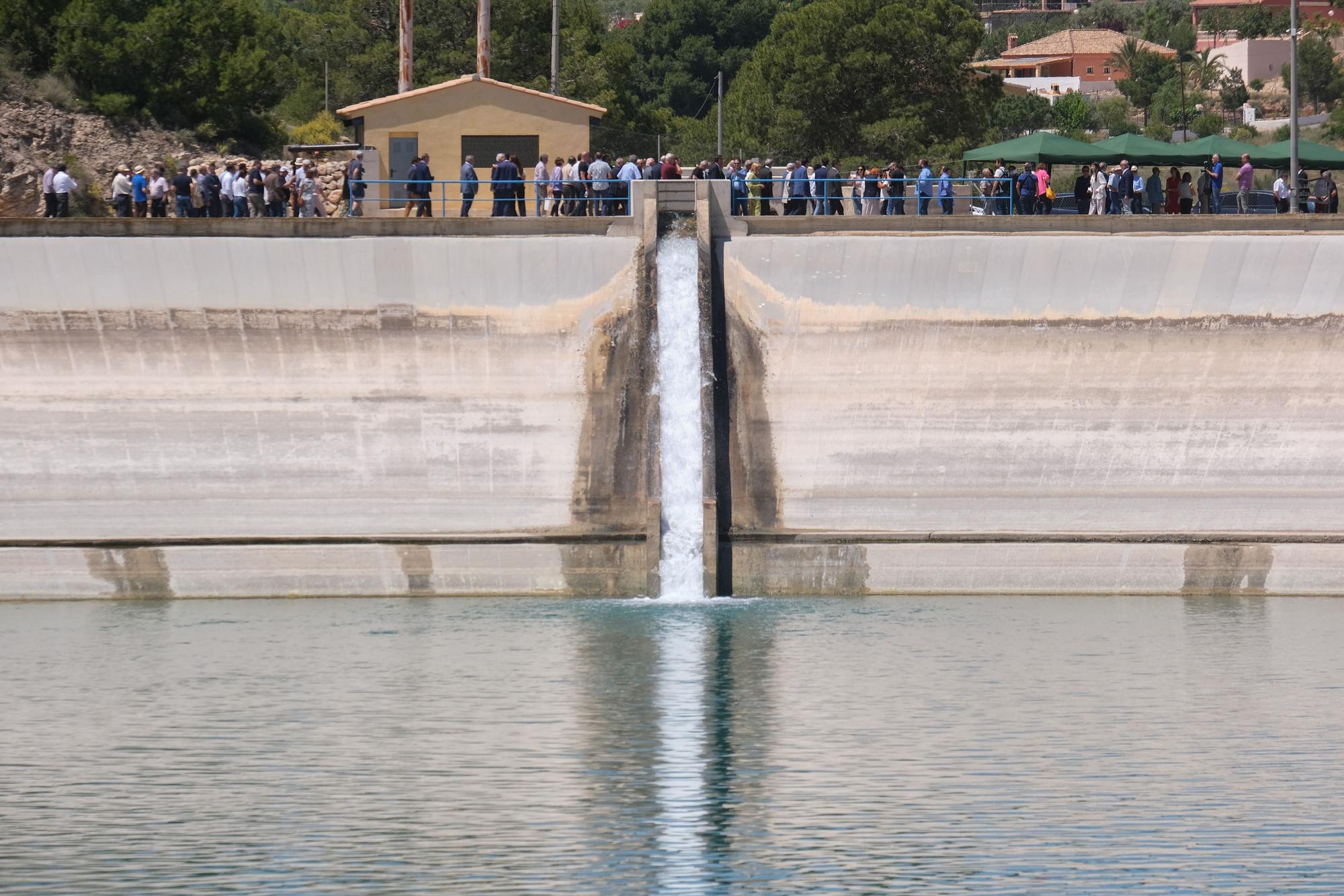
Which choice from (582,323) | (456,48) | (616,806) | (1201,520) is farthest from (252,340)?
(456,48)

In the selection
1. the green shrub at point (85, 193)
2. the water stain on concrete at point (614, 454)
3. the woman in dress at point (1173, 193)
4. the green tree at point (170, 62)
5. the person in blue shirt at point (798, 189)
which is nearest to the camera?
the water stain on concrete at point (614, 454)

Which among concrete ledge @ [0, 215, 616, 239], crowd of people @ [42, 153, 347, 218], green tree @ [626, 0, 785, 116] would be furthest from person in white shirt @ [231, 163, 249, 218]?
green tree @ [626, 0, 785, 116]

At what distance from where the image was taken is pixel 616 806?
19.6m

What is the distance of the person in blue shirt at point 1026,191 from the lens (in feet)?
116

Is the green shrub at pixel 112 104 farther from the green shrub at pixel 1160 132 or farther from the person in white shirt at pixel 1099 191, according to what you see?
the green shrub at pixel 1160 132

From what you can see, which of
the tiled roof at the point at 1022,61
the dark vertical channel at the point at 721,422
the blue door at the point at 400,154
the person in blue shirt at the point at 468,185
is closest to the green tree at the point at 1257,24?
the tiled roof at the point at 1022,61

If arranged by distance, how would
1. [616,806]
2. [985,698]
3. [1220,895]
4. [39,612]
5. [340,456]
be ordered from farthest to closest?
[340,456], [39,612], [985,698], [616,806], [1220,895]

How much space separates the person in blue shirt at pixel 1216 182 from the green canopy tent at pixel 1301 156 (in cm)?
94

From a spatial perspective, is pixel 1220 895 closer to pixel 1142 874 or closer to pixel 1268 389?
pixel 1142 874

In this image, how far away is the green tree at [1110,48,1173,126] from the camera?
122 metres

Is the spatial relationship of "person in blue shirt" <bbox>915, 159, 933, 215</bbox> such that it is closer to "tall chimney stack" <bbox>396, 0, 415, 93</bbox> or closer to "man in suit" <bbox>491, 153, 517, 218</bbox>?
"man in suit" <bbox>491, 153, 517, 218</bbox>

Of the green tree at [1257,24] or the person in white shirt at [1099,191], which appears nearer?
the person in white shirt at [1099,191]

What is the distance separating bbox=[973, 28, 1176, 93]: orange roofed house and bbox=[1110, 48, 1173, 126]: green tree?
20373 millimetres

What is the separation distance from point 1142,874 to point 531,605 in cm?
1456
